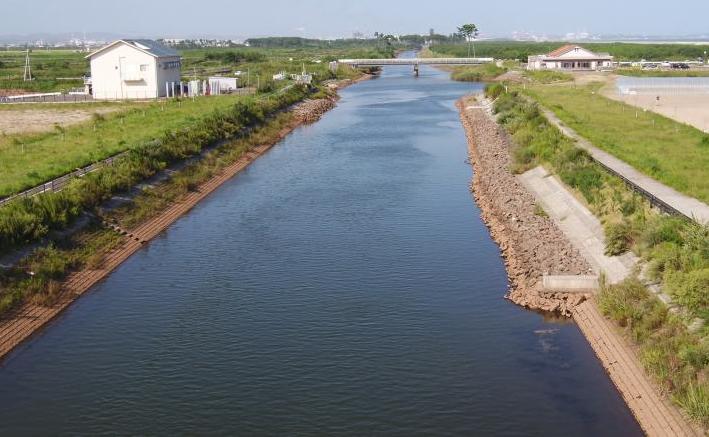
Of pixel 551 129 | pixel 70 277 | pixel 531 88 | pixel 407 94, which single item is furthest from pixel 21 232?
pixel 407 94

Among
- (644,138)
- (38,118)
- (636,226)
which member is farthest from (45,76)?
(636,226)

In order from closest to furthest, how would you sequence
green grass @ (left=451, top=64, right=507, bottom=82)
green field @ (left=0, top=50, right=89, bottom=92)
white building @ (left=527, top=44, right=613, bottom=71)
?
green field @ (left=0, top=50, right=89, bottom=92)
white building @ (left=527, top=44, right=613, bottom=71)
green grass @ (left=451, top=64, right=507, bottom=82)

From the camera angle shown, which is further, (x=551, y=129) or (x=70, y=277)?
(x=551, y=129)

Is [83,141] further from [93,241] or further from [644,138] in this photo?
[644,138]

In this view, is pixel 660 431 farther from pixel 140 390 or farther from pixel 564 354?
pixel 140 390

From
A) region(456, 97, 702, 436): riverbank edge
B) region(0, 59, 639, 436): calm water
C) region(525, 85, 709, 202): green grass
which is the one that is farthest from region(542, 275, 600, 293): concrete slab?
region(525, 85, 709, 202): green grass

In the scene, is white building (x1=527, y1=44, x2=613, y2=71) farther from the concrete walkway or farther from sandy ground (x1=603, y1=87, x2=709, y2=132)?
the concrete walkway
